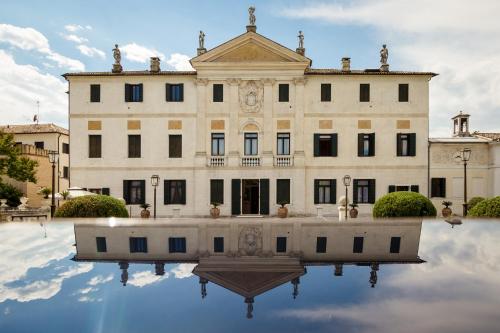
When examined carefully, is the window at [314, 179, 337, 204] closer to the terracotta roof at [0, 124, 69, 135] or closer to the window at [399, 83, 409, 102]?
the window at [399, 83, 409, 102]

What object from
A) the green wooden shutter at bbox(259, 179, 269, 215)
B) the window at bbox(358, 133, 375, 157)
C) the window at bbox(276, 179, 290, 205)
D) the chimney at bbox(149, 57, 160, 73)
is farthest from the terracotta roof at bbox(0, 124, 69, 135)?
the window at bbox(358, 133, 375, 157)

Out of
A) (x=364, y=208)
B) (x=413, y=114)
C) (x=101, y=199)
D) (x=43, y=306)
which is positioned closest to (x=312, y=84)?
(x=413, y=114)

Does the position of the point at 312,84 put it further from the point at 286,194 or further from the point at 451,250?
the point at 451,250

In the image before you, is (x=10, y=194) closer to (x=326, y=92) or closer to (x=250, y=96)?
(x=250, y=96)

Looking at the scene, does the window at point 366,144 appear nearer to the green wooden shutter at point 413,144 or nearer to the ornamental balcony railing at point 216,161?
the green wooden shutter at point 413,144

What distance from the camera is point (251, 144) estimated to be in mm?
26984

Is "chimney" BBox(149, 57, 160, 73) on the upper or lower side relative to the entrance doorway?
upper

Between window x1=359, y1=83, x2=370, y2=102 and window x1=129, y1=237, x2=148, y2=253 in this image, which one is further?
window x1=359, y1=83, x2=370, y2=102

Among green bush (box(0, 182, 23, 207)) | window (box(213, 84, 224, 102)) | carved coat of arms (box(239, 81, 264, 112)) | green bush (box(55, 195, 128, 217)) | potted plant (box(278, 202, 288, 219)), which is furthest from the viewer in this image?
green bush (box(0, 182, 23, 207))

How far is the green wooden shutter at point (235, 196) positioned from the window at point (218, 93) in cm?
637

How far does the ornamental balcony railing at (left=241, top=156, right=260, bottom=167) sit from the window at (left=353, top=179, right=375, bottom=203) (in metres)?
7.64

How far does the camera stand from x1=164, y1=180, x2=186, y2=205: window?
87.3 ft

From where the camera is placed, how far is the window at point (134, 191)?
26562mm

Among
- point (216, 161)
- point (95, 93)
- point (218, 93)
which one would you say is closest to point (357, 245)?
point (216, 161)
